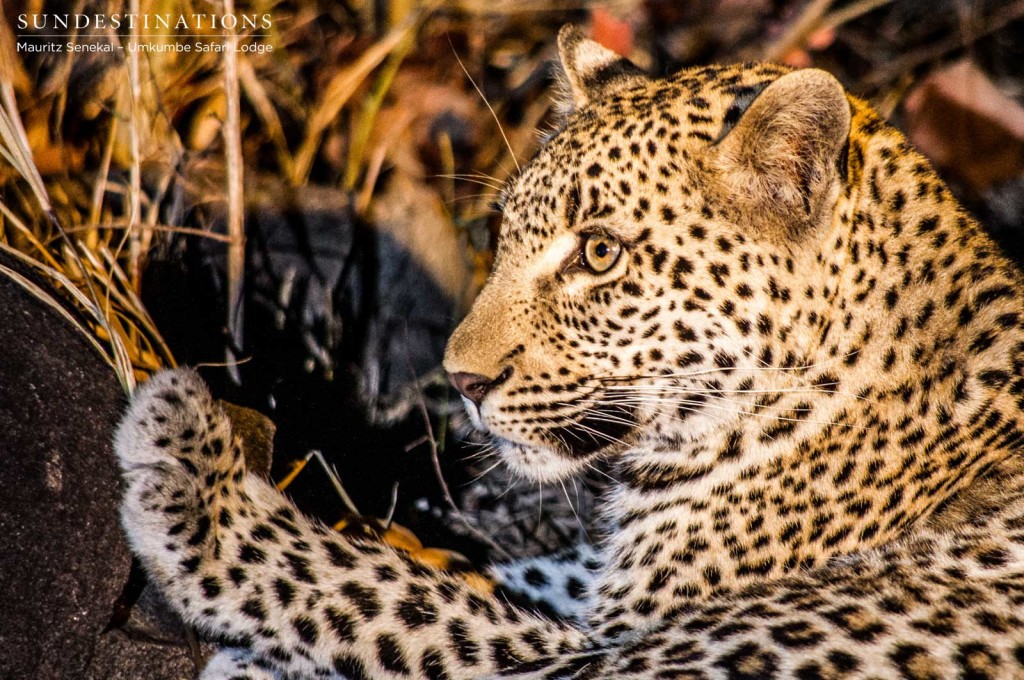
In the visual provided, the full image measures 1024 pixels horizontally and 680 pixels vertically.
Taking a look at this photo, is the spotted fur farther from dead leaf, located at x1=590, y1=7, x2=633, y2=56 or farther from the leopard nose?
dead leaf, located at x1=590, y1=7, x2=633, y2=56

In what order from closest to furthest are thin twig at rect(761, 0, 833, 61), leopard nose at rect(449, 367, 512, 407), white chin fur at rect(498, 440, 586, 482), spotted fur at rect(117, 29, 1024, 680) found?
spotted fur at rect(117, 29, 1024, 680) → leopard nose at rect(449, 367, 512, 407) → white chin fur at rect(498, 440, 586, 482) → thin twig at rect(761, 0, 833, 61)

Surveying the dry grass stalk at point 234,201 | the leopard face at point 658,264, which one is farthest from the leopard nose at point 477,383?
the dry grass stalk at point 234,201

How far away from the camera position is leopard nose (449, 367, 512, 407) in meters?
3.16

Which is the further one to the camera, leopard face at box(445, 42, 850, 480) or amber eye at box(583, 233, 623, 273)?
amber eye at box(583, 233, 623, 273)

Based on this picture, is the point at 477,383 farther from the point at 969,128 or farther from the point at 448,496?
the point at 969,128

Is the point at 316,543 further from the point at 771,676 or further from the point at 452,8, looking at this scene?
the point at 452,8

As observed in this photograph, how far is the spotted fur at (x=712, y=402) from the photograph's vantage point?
9.64 ft

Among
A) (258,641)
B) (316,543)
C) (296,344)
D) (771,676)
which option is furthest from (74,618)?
(771,676)

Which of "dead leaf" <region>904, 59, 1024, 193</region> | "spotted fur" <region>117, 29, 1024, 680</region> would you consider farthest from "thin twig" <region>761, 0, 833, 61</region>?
"spotted fur" <region>117, 29, 1024, 680</region>

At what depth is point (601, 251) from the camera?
123 inches

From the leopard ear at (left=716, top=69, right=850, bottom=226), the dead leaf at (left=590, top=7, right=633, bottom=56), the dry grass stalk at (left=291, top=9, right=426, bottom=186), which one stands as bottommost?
the dry grass stalk at (left=291, top=9, right=426, bottom=186)

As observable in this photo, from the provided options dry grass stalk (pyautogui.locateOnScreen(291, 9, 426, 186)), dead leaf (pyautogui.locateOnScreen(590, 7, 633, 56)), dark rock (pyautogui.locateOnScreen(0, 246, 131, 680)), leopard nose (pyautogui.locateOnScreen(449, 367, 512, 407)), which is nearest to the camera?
dark rock (pyautogui.locateOnScreen(0, 246, 131, 680))

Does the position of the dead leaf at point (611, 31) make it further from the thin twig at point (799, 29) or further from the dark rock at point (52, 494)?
the dark rock at point (52, 494)

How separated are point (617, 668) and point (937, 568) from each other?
3.07 feet
